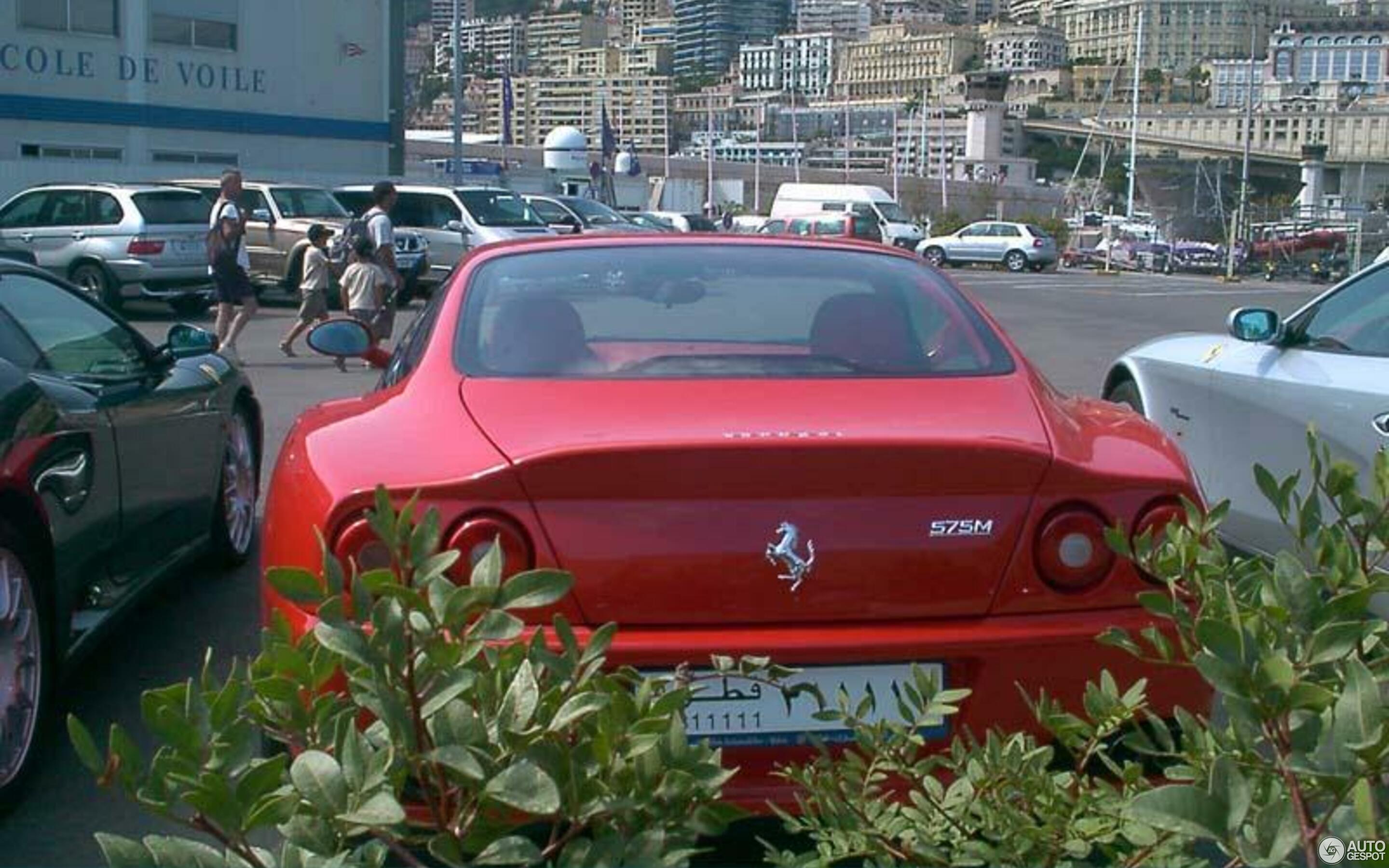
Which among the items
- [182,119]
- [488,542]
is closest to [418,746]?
[488,542]

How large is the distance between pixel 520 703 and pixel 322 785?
244 mm

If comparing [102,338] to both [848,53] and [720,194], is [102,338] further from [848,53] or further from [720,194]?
[848,53]

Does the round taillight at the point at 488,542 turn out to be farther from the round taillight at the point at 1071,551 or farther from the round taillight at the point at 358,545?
the round taillight at the point at 1071,551

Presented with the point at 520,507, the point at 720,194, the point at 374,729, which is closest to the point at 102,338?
the point at 520,507

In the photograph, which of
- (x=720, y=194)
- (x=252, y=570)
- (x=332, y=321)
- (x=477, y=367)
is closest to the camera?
(x=477, y=367)

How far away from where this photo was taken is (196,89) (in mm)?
38000

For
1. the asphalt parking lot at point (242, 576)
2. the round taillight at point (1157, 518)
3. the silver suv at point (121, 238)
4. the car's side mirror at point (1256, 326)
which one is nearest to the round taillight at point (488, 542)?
the asphalt parking lot at point (242, 576)

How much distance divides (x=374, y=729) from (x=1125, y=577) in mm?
1900

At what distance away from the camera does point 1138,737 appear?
2.36 metres

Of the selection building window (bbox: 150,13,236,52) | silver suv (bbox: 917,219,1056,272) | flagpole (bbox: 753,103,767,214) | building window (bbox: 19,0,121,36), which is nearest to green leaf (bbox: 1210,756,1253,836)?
building window (bbox: 19,0,121,36)

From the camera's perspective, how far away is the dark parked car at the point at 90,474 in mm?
4484

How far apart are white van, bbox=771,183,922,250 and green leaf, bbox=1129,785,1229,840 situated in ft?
153

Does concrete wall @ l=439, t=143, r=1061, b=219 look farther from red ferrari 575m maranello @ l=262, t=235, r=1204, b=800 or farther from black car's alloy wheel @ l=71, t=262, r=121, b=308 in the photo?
red ferrari 575m maranello @ l=262, t=235, r=1204, b=800

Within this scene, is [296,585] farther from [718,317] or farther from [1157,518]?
[718,317]
